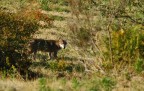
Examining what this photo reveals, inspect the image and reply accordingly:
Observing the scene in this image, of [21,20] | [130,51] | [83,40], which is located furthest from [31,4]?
[130,51]

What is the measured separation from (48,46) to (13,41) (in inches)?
149

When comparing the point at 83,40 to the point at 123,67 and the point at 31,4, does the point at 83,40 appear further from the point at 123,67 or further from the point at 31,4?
the point at 31,4

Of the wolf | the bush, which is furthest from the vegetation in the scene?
the wolf

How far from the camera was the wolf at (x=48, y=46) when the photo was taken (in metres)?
18.2

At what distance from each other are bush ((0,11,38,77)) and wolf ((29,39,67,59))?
3010mm

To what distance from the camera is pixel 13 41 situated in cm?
1477

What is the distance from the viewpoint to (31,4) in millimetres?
25812

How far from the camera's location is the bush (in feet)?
47.7

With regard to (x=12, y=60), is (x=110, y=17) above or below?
above

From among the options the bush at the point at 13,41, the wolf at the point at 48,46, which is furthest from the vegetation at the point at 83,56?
the wolf at the point at 48,46

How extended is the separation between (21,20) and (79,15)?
2.32 metres

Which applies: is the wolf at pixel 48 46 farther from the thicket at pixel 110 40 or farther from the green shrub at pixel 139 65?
the green shrub at pixel 139 65

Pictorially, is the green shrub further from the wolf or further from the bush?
the wolf

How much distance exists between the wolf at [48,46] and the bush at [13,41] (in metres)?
3.01
